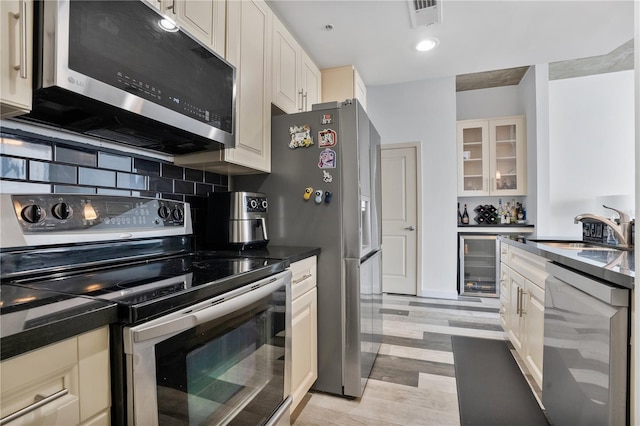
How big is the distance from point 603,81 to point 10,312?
5394 millimetres

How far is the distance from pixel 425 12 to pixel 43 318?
9.02 feet

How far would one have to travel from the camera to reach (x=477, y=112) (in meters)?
4.50

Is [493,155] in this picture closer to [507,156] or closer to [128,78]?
[507,156]

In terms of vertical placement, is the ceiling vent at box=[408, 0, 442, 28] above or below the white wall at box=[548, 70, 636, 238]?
above

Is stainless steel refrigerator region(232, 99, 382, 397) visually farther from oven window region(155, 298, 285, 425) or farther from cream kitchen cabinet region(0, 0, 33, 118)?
cream kitchen cabinet region(0, 0, 33, 118)

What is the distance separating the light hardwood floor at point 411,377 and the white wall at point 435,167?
1.82 feet

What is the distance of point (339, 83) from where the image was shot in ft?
9.83

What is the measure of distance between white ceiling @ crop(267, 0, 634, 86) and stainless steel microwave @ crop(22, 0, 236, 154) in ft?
4.29

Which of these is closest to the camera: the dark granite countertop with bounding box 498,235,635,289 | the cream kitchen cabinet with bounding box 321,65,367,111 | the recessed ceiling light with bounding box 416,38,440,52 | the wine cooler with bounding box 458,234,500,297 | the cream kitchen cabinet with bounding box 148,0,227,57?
the dark granite countertop with bounding box 498,235,635,289

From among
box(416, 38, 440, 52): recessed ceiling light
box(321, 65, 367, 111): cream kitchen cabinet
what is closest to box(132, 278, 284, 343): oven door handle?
box(321, 65, 367, 111): cream kitchen cabinet

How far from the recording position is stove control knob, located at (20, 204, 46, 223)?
982 mm

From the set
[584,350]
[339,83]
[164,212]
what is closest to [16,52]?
[164,212]

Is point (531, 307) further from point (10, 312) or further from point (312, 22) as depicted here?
point (312, 22)

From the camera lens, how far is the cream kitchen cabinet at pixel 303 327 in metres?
1.59
